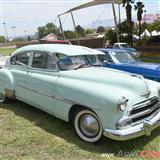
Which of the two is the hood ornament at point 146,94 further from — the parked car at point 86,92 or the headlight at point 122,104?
the headlight at point 122,104

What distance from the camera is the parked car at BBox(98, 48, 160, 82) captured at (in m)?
7.48

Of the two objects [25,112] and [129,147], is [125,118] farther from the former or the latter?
A: [25,112]

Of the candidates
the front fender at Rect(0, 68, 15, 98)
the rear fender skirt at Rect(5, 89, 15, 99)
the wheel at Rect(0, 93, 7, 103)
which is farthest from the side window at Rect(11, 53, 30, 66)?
the wheel at Rect(0, 93, 7, 103)

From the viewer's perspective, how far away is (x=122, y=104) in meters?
4.27

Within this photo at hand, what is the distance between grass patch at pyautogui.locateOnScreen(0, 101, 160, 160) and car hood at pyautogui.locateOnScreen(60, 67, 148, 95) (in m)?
0.96

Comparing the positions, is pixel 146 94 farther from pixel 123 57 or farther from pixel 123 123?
pixel 123 57

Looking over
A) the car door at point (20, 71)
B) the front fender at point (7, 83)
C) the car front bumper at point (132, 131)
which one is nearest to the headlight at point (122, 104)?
the car front bumper at point (132, 131)

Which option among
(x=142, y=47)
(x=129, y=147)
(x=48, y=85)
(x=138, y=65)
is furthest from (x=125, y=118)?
(x=142, y=47)

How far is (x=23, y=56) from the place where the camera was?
6582 millimetres

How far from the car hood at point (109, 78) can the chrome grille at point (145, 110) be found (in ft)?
0.75

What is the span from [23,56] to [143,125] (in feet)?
11.4

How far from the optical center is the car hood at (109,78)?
4668mm

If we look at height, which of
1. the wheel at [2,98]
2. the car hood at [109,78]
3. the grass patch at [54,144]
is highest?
the car hood at [109,78]

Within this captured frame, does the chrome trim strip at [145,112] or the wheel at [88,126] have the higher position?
the chrome trim strip at [145,112]
